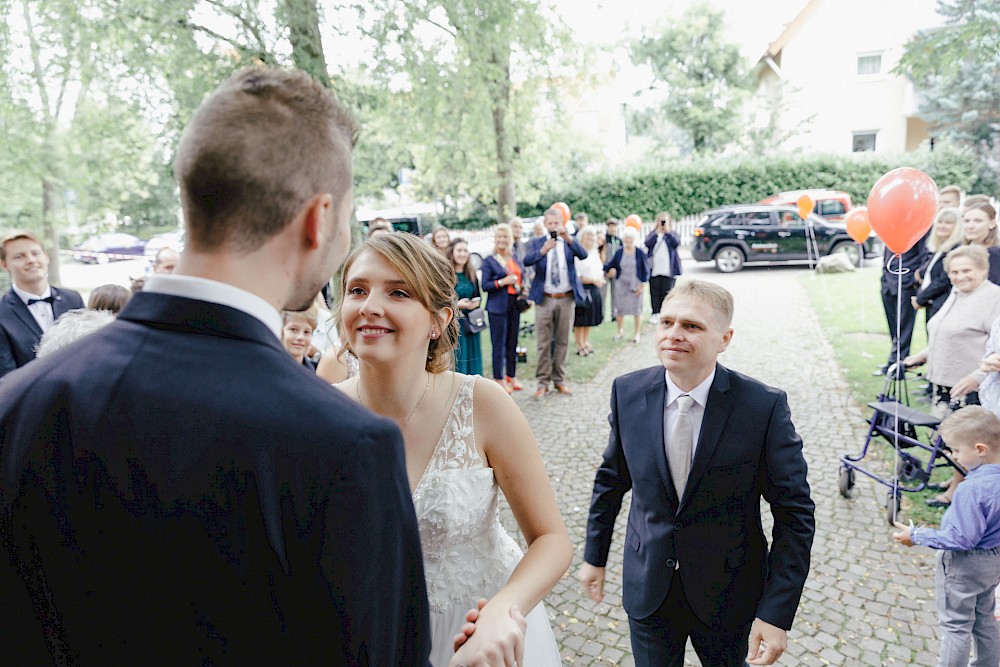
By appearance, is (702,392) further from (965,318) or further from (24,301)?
(24,301)

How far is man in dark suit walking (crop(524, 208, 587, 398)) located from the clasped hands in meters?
6.66

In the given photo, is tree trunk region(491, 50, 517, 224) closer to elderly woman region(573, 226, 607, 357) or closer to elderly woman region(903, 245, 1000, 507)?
elderly woman region(573, 226, 607, 357)

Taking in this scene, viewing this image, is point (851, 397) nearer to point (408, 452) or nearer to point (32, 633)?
point (408, 452)

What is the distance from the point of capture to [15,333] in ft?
14.8

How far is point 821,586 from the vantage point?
3.94m

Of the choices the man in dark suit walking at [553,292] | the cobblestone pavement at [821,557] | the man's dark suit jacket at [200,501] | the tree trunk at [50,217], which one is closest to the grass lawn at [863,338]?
the cobblestone pavement at [821,557]

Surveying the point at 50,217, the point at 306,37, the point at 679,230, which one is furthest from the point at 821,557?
the point at 679,230

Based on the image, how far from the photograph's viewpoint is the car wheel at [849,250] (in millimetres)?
18031

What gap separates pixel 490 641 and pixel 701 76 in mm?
34540

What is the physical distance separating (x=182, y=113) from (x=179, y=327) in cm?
1011

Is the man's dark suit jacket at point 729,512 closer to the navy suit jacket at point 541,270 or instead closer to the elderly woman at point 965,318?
the elderly woman at point 965,318

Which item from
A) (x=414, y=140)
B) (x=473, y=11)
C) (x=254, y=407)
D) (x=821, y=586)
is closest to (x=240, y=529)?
(x=254, y=407)

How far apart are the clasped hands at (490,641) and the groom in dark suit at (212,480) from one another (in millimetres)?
438

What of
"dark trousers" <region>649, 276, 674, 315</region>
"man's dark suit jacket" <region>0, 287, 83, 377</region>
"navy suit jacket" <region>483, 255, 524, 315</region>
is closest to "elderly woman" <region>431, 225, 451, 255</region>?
"navy suit jacket" <region>483, 255, 524, 315</region>
